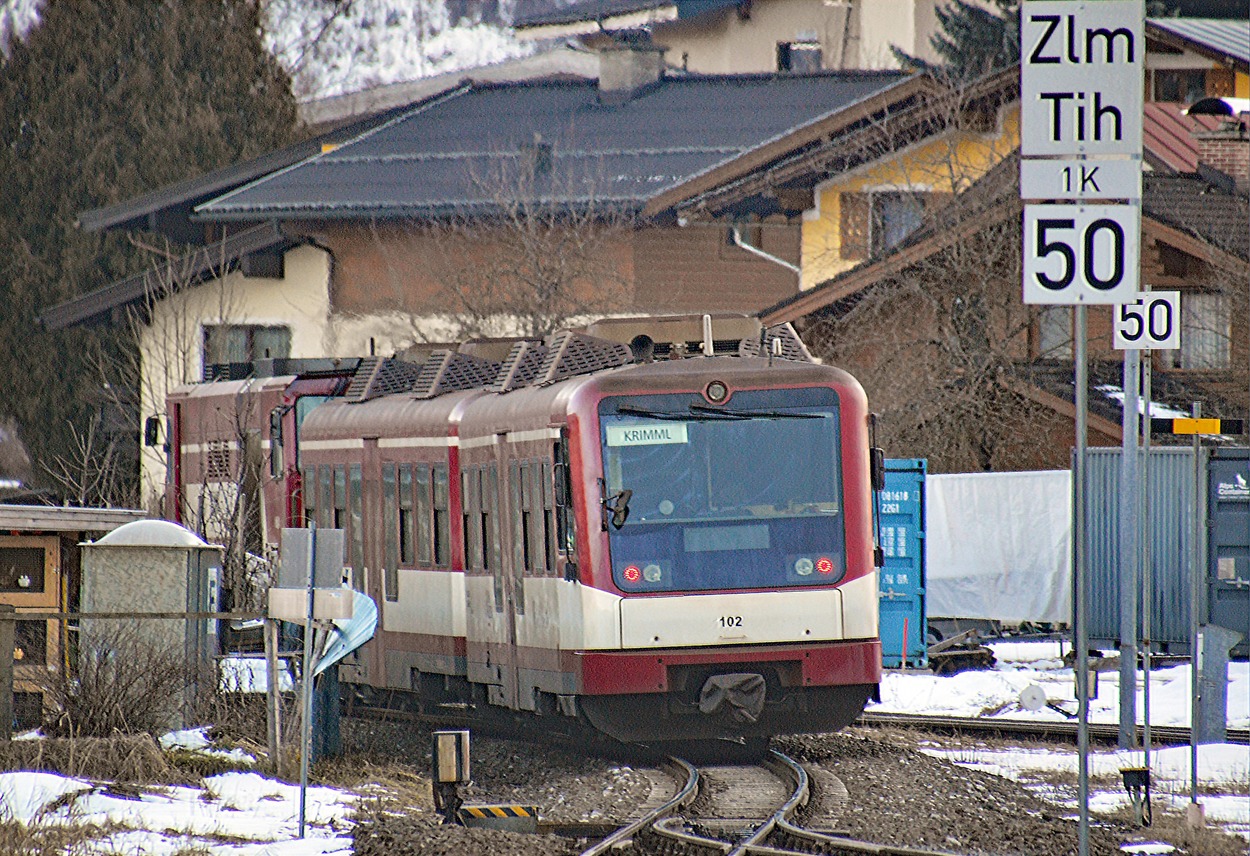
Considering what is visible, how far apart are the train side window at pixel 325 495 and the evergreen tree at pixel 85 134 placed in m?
20.1

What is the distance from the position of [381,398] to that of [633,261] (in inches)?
753

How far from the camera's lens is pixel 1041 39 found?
9.67m

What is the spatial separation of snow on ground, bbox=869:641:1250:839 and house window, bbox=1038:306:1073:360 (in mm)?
8387

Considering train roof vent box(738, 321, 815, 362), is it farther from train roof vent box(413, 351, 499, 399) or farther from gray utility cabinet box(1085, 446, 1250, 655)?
gray utility cabinet box(1085, 446, 1250, 655)

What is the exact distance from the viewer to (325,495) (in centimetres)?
2122

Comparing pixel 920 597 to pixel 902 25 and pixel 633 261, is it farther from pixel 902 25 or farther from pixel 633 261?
pixel 902 25

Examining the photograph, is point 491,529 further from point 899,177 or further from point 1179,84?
point 1179,84

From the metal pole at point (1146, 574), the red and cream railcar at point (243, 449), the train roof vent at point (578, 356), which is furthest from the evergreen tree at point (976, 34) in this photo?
the train roof vent at point (578, 356)

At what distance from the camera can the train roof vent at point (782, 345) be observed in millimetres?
16500

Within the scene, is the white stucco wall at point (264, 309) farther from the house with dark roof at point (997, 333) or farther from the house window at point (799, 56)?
the house window at point (799, 56)

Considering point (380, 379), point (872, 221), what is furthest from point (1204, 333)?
point (380, 379)

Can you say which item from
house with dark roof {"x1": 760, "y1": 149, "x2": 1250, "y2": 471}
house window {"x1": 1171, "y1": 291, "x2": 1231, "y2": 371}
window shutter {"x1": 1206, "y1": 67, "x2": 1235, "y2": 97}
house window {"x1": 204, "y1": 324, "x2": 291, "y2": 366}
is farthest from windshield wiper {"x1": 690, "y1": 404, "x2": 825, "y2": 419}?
window shutter {"x1": 1206, "y1": 67, "x2": 1235, "y2": 97}

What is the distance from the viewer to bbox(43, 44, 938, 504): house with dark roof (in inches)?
1500

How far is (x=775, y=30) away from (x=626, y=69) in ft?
88.7
